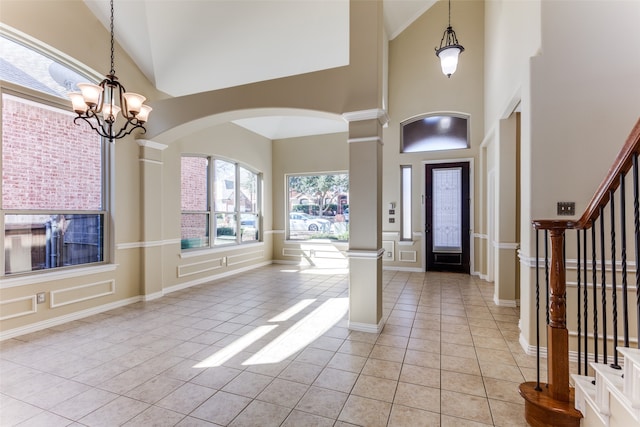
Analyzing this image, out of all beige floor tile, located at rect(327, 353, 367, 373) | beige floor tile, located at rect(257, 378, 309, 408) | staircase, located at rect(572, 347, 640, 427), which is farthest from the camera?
beige floor tile, located at rect(327, 353, 367, 373)

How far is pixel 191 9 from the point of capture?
4094 mm

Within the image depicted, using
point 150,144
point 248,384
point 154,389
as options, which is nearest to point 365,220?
point 248,384

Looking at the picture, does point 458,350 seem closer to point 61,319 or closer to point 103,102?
point 103,102

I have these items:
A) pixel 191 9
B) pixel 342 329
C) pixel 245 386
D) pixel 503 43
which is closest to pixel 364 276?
pixel 342 329

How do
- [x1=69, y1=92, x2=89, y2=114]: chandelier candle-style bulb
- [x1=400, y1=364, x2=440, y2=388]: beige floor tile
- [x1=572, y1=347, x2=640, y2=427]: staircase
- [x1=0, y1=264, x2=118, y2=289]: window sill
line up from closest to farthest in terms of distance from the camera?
[x1=572, y1=347, x2=640, y2=427]: staircase, [x1=400, y1=364, x2=440, y2=388]: beige floor tile, [x1=69, y1=92, x2=89, y2=114]: chandelier candle-style bulb, [x1=0, y1=264, x2=118, y2=289]: window sill

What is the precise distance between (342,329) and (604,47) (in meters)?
3.61

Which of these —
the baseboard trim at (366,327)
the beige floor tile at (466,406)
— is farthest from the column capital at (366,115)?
the beige floor tile at (466,406)

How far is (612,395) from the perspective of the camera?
1345 millimetres

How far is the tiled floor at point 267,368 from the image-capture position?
1985 mm

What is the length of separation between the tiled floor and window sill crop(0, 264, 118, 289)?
22.6 inches

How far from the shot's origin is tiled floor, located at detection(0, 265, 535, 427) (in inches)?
78.2

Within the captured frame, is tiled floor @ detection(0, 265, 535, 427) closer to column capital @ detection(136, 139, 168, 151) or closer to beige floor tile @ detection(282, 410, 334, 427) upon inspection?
beige floor tile @ detection(282, 410, 334, 427)

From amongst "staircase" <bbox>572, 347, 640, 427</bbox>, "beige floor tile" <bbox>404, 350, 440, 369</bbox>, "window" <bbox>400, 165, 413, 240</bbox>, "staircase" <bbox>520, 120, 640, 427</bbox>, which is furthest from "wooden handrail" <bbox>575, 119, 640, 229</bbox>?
"window" <bbox>400, 165, 413, 240</bbox>

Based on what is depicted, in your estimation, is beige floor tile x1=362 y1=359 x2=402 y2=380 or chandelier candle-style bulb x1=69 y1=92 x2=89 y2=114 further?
chandelier candle-style bulb x1=69 y1=92 x2=89 y2=114
